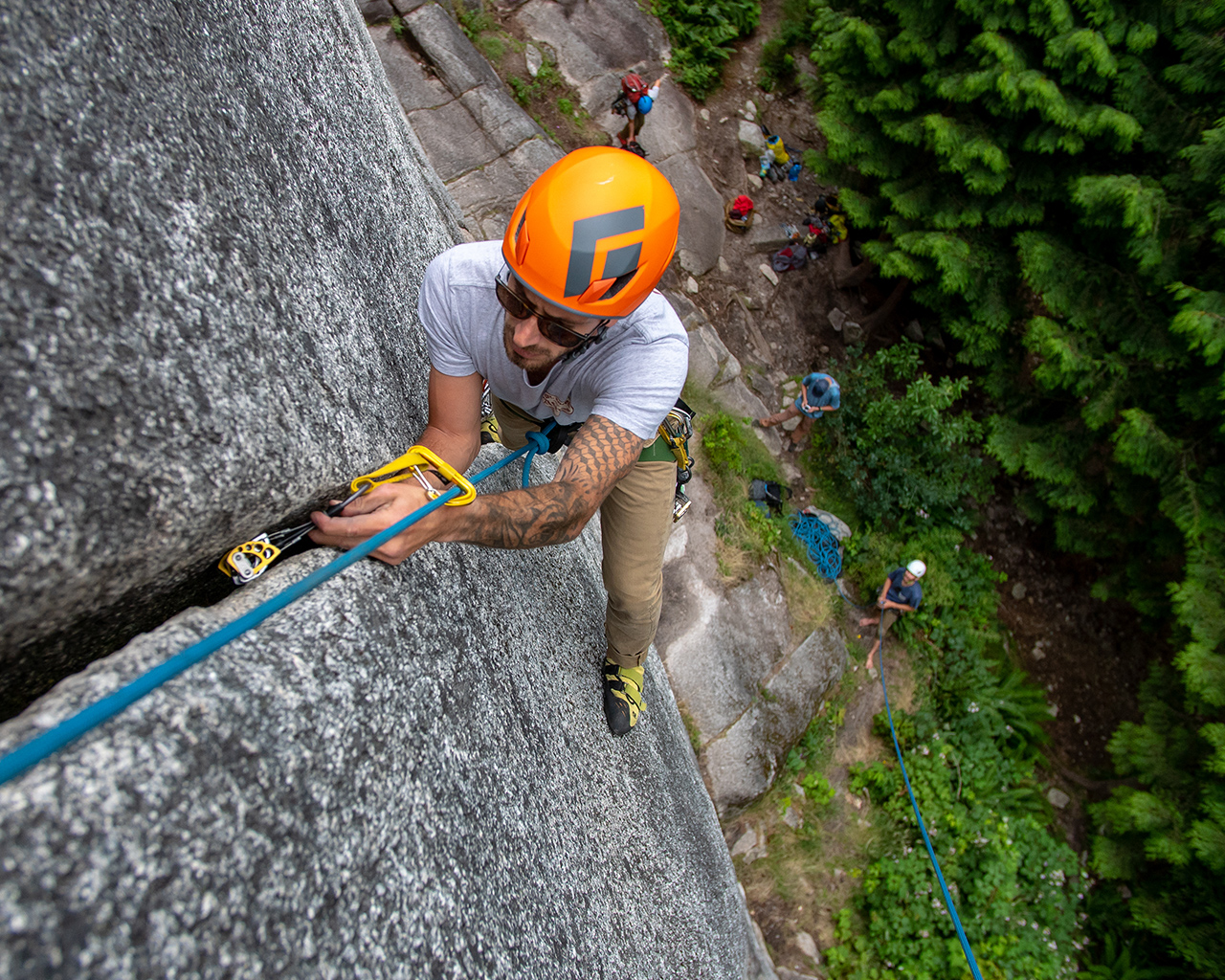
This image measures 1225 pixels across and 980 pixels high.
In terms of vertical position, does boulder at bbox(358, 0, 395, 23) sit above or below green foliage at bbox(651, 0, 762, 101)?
above

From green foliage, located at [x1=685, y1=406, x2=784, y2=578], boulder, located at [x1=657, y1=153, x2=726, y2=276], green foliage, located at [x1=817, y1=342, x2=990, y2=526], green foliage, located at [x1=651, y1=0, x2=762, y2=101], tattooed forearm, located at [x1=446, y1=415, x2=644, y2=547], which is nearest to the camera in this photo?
tattooed forearm, located at [x1=446, y1=415, x2=644, y2=547]

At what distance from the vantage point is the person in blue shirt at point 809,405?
838 centimetres

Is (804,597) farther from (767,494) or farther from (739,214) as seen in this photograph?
(739,214)

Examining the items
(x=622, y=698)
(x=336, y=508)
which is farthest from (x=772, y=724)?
(x=336, y=508)

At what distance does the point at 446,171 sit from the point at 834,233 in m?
6.01

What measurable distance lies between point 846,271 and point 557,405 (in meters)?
8.93

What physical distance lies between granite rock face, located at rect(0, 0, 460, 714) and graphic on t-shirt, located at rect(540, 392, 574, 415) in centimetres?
76

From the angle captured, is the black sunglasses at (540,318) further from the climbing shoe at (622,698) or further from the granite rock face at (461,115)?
the granite rock face at (461,115)

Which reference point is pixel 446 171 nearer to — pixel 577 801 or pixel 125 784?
pixel 577 801

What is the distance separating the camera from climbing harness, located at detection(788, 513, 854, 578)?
7.95m

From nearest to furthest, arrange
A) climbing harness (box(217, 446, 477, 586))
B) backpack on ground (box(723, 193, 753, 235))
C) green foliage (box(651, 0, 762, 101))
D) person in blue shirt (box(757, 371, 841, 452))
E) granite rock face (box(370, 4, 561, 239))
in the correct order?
climbing harness (box(217, 446, 477, 586))
granite rock face (box(370, 4, 561, 239))
person in blue shirt (box(757, 371, 841, 452))
backpack on ground (box(723, 193, 753, 235))
green foliage (box(651, 0, 762, 101))

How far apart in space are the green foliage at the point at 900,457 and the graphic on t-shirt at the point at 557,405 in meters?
6.86

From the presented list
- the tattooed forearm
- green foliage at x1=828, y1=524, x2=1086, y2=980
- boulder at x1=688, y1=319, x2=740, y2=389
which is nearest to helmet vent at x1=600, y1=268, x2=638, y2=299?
the tattooed forearm

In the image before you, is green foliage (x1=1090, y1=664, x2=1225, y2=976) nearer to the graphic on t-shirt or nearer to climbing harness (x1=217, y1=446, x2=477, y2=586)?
the graphic on t-shirt
